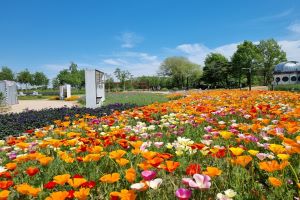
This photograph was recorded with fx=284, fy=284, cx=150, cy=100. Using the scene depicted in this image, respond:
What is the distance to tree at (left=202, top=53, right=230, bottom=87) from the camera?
72.4 metres

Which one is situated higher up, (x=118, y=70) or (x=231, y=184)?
(x=118, y=70)

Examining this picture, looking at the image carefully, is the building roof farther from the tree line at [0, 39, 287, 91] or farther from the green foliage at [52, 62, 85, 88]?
the green foliage at [52, 62, 85, 88]

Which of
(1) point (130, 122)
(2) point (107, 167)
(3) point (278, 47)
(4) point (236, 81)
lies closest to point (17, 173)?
(2) point (107, 167)

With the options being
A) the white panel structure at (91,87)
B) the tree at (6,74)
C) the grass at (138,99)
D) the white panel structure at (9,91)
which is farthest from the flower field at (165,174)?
the tree at (6,74)

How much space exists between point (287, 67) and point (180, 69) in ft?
94.7

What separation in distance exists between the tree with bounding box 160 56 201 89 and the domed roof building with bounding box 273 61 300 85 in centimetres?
2246

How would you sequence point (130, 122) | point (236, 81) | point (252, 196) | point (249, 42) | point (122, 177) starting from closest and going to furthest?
1. point (252, 196)
2. point (122, 177)
3. point (130, 122)
4. point (249, 42)
5. point (236, 81)

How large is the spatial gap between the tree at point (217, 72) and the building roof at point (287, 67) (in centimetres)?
1195

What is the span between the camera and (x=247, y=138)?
2746 mm

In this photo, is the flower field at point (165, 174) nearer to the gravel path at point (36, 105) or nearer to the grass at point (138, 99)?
the grass at point (138, 99)

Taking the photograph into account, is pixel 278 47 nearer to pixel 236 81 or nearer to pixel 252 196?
pixel 236 81

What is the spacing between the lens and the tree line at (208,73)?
66.6 m

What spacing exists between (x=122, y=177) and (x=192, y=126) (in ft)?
7.94

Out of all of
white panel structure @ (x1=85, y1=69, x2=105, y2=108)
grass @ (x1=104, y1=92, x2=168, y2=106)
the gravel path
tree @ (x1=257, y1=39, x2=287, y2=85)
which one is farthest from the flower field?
tree @ (x1=257, y1=39, x2=287, y2=85)
